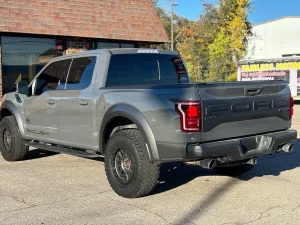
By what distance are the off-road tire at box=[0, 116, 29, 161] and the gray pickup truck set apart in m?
0.51

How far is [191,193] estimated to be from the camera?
562cm

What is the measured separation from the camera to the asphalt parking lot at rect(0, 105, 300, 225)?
463 centimetres

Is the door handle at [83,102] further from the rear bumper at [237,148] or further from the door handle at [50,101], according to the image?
the rear bumper at [237,148]

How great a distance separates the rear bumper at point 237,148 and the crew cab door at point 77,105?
155 centimetres

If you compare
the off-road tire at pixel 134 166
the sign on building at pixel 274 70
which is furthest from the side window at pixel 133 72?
the sign on building at pixel 274 70

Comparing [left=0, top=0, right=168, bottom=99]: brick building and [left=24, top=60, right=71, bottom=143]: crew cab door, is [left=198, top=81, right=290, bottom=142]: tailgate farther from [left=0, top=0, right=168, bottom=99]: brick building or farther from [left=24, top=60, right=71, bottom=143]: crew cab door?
[left=0, top=0, right=168, bottom=99]: brick building

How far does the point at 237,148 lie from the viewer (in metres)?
4.92

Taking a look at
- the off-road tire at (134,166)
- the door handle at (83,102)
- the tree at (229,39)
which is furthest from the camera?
the tree at (229,39)

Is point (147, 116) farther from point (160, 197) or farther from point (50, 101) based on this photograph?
point (50, 101)

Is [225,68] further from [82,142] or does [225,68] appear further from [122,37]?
→ [82,142]

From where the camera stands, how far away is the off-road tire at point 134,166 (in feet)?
16.6

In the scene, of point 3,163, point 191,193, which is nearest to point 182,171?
point 191,193

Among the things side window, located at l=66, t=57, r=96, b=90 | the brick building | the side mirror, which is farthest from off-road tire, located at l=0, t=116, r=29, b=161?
the brick building

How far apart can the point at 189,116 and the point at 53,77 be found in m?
3.27
